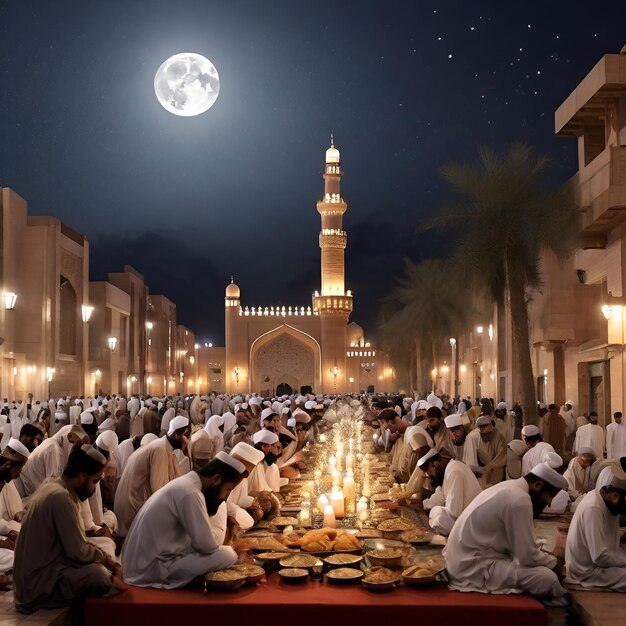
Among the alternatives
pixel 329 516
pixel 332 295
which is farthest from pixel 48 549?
pixel 332 295

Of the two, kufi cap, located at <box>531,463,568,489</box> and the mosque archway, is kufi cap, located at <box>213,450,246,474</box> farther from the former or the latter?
the mosque archway

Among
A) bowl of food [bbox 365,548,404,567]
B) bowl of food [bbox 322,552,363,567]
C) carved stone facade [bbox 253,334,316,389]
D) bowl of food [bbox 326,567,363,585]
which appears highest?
carved stone facade [bbox 253,334,316,389]

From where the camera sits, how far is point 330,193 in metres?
45.9

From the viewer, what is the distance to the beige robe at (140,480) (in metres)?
6.29

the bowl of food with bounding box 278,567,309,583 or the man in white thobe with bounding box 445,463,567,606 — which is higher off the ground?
the man in white thobe with bounding box 445,463,567,606

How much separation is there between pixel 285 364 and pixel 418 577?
142 feet

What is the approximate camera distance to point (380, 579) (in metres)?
4.46

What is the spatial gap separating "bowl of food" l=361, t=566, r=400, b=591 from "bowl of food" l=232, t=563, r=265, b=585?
24.3 inches

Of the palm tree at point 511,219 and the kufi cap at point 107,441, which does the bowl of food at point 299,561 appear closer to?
the kufi cap at point 107,441

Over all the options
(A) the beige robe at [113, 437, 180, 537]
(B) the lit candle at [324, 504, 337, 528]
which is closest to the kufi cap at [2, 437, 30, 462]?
(A) the beige robe at [113, 437, 180, 537]

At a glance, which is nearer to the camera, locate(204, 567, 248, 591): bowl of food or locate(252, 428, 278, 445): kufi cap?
locate(204, 567, 248, 591): bowl of food

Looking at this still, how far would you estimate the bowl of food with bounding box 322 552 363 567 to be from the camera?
4.88 metres

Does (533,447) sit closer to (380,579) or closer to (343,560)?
(343,560)

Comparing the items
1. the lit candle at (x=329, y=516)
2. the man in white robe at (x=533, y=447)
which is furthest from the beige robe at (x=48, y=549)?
the man in white robe at (x=533, y=447)
